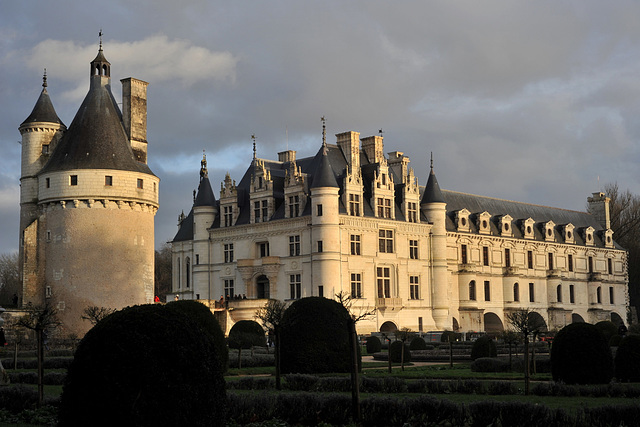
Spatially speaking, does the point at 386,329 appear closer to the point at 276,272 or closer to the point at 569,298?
the point at 276,272

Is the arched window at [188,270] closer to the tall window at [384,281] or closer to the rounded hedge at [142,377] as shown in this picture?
the tall window at [384,281]

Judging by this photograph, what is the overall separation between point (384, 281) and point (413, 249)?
3.35 m

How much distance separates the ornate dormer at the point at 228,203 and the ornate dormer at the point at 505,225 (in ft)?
66.9

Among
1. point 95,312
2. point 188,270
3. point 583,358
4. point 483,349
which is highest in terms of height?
point 188,270

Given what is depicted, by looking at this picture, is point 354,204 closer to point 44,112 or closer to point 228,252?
point 228,252

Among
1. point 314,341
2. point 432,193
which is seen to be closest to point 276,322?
point 314,341

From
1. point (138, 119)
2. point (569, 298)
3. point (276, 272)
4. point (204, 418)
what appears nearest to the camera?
point (204, 418)

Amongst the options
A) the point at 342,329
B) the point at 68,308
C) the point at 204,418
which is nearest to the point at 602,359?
the point at 342,329

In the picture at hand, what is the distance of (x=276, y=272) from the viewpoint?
51500 millimetres

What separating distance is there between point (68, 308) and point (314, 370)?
23.4m

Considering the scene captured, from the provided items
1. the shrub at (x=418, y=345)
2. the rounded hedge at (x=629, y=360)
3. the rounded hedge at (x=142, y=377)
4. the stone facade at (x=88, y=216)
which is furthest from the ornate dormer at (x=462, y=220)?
the rounded hedge at (x=142, y=377)

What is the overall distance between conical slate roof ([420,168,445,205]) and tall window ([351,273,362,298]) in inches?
327

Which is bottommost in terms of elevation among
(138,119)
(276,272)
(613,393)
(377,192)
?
(613,393)

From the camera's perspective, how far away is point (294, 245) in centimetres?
5088
